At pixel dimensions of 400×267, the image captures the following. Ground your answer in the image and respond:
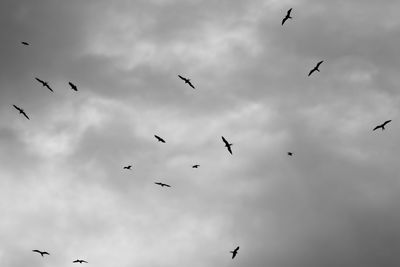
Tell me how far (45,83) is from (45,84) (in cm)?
39

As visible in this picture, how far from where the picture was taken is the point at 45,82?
3568 inches

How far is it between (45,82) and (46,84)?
1217mm

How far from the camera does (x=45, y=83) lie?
89.9 meters

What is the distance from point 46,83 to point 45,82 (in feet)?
2.34

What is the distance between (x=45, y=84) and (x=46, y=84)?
0.18 meters

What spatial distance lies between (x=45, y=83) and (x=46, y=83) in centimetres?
23

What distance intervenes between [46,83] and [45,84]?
1.82ft

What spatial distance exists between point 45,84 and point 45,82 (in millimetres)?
1215

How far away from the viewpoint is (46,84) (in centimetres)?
8962

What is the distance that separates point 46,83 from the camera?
90.1 meters

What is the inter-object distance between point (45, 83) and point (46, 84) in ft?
1.38
